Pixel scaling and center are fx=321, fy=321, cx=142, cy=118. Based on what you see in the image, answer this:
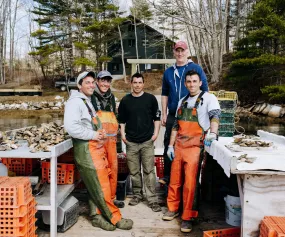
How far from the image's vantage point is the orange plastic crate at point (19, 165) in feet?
13.0

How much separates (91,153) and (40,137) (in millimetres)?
663

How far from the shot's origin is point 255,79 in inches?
976

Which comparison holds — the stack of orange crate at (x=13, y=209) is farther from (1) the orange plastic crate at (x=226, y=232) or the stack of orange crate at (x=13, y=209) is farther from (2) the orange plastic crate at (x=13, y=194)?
(1) the orange plastic crate at (x=226, y=232)

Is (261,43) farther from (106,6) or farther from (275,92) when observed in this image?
(106,6)

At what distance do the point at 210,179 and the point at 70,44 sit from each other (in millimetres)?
35068

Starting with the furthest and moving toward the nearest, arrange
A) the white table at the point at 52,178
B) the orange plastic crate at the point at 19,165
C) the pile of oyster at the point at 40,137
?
1. the orange plastic crate at the point at 19,165
2. the pile of oyster at the point at 40,137
3. the white table at the point at 52,178

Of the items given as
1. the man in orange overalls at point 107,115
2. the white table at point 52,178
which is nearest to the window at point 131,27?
the man in orange overalls at point 107,115

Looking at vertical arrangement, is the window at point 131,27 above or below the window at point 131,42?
above

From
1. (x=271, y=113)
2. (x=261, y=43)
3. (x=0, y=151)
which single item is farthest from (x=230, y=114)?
(x=261, y=43)

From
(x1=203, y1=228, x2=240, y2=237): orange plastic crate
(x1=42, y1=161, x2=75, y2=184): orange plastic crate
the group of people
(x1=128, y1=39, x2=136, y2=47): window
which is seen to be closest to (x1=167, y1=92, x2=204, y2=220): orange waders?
the group of people

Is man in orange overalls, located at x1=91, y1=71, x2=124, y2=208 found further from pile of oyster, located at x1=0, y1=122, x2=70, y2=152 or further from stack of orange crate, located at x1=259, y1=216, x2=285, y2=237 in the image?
stack of orange crate, located at x1=259, y1=216, x2=285, y2=237

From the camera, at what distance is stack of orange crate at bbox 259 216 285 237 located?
231cm

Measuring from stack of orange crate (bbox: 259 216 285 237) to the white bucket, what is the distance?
0.76 m

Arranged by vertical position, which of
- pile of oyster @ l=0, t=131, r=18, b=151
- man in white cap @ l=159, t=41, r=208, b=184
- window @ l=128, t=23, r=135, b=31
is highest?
window @ l=128, t=23, r=135, b=31
